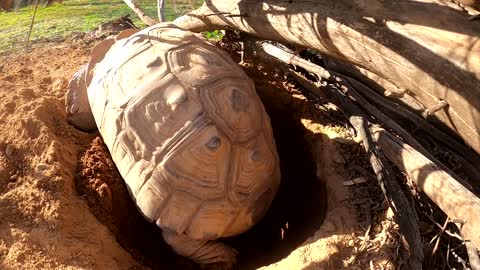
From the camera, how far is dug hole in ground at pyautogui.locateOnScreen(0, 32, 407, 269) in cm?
346

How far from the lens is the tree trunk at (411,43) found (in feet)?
8.03

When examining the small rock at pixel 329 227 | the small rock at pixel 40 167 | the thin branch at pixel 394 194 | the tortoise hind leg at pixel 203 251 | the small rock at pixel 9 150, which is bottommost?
the tortoise hind leg at pixel 203 251

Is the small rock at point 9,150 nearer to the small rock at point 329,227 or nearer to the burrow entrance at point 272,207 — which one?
the burrow entrance at point 272,207

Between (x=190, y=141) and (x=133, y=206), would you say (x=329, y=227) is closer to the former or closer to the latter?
(x=190, y=141)

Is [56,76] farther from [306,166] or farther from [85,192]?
[306,166]

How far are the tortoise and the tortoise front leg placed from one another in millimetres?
605

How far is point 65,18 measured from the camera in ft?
23.7

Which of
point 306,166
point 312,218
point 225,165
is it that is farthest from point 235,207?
point 306,166

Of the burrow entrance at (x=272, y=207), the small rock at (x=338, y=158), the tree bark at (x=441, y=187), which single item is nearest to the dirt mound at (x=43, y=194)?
the burrow entrance at (x=272, y=207)

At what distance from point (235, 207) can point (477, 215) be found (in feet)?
5.86

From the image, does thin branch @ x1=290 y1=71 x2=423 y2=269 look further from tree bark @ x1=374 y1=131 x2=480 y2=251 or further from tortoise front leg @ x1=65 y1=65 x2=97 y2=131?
tortoise front leg @ x1=65 y1=65 x2=97 y2=131

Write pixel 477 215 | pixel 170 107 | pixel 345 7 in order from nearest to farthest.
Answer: pixel 477 215, pixel 345 7, pixel 170 107

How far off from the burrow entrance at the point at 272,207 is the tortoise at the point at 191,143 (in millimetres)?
344

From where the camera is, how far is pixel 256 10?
3834 millimetres
